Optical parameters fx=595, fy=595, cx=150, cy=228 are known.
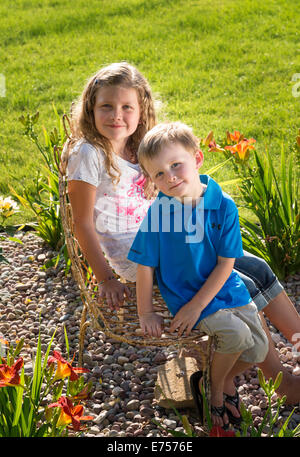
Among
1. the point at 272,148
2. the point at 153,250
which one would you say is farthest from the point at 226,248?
the point at 272,148

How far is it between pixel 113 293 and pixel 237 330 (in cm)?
55

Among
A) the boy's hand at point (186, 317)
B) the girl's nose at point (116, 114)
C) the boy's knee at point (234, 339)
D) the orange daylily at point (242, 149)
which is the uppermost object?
the girl's nose at point (116, 114)

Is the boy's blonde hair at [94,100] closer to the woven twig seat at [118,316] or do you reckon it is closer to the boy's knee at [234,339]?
the woven twig seat at [118,316]

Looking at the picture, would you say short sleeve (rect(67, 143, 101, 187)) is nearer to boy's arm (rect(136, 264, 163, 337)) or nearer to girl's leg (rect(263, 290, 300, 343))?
boy's arm (rect(136, 264, 163, 337))

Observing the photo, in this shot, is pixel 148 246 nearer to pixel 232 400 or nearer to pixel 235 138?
pixel 232 400

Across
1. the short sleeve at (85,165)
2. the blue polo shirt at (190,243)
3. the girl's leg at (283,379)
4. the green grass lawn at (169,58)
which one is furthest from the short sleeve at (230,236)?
the green grass lawn at (169,58)

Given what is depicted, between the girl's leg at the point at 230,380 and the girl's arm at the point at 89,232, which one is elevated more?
the girl's arm at the point at 89,232

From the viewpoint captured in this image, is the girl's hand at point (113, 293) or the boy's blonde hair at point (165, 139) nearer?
the boy's blonde hair at point (165, 139)

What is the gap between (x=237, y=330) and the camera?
2.06 m

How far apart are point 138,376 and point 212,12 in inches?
258

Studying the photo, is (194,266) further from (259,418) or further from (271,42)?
(271,42)

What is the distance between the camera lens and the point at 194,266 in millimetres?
2125

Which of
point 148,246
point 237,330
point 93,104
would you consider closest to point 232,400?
point 237,330

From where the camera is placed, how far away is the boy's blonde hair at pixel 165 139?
6.75 feet
